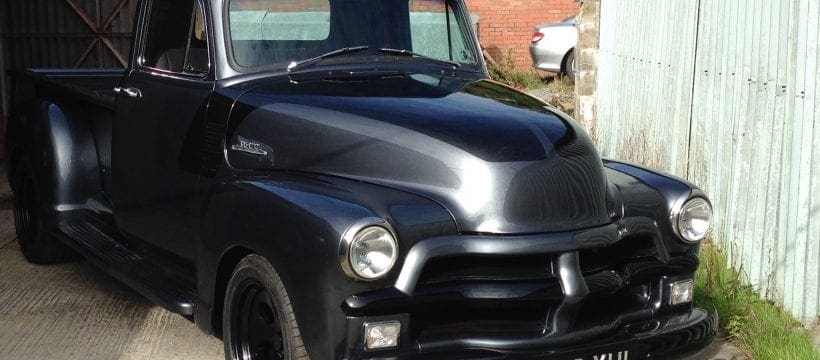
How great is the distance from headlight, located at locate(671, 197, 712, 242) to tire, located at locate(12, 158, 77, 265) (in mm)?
3800

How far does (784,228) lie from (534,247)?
6.69ft

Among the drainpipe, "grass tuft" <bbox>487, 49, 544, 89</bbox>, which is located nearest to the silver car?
"grass tuft" <bbox>487, 49, 544, 89</bbox>

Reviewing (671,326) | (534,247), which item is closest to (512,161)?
(534,247)

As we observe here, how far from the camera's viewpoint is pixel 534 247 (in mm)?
3820

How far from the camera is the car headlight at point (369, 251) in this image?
3.67 m

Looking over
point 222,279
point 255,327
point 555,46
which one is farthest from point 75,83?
point 555,46

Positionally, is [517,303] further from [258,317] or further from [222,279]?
[222,279]

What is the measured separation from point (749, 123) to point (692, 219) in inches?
64.5

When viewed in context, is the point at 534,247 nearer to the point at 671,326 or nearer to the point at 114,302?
the point at 671,326

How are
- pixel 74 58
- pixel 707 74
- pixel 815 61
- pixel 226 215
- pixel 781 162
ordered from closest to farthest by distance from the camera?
pixel 226 215 < pixel 815 61 < pixel 781 162 < pixel 707 74 < pixel 74 58

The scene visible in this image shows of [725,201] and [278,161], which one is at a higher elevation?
[278,161]

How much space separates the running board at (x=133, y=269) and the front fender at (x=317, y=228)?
2.32 feet

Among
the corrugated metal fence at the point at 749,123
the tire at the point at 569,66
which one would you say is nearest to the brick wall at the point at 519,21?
the tire at the point at 569,66

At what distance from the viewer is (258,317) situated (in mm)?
4301
